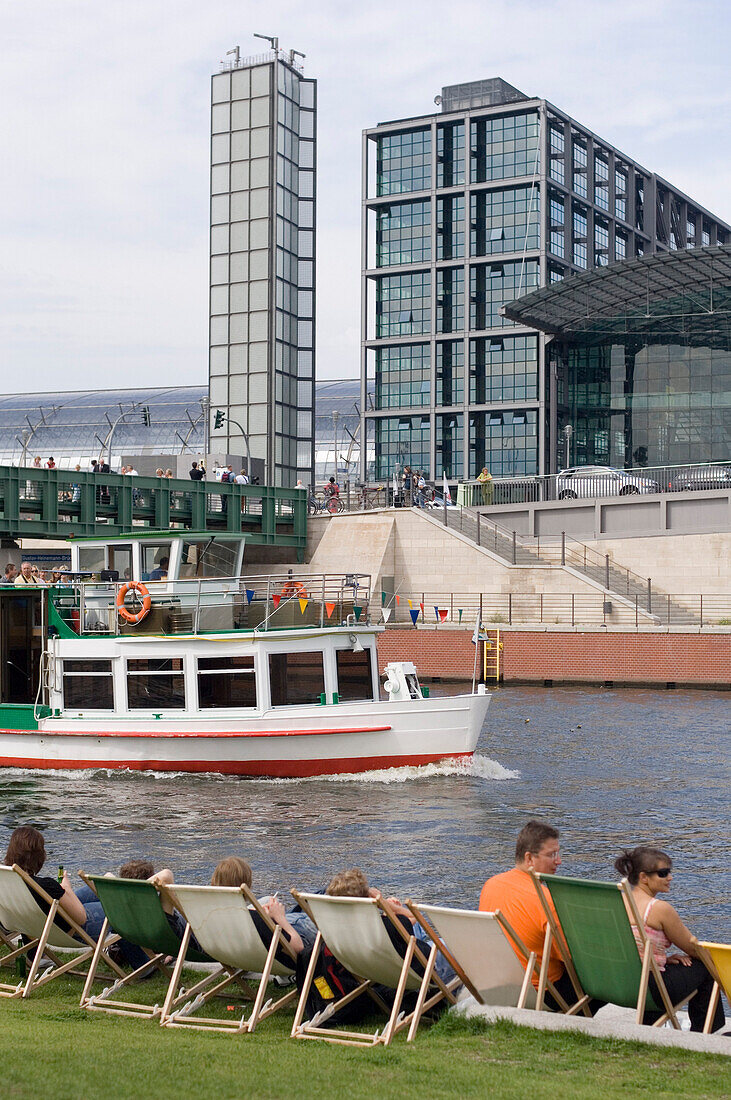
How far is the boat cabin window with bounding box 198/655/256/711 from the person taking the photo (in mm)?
24962

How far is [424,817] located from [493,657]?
2660 cm

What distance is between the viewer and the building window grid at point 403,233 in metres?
80.4

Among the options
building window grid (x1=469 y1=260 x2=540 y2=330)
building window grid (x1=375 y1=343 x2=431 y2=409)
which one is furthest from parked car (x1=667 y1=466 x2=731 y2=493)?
building window grid (x1=375 y1=343 x2=431 y2=409)

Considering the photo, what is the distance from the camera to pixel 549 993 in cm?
887

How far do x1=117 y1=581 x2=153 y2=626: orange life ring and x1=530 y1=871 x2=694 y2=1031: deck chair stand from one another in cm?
1792

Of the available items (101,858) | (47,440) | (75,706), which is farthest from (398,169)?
(101,858)

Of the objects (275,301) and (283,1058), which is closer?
(283,1058)

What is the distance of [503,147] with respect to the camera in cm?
7812

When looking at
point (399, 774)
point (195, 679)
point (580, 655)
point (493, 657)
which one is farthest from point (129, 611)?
point (580, 655)

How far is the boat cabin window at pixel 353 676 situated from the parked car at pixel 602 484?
3694 centimetres

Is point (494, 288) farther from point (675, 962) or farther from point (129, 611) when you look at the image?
point (675, 962)

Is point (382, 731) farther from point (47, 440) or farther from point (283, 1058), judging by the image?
point (47, 440)

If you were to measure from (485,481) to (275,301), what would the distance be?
1461 centimetres

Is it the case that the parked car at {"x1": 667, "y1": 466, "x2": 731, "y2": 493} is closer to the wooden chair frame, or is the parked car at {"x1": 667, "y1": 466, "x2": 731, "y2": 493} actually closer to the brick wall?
the brick wall
